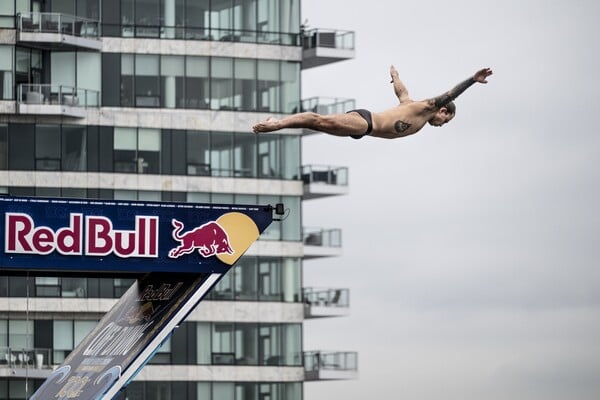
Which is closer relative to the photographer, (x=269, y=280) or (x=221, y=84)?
(x=221, y=84)

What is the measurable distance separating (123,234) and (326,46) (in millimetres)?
48715

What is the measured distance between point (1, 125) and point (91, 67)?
16.4 ft

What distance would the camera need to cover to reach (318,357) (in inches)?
3627

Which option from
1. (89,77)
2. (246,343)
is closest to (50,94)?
(89,77)

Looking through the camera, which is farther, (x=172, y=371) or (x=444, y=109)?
(x=172, y=371)

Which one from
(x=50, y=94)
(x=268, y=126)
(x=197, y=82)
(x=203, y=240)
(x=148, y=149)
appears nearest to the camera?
(x=268, y=126)

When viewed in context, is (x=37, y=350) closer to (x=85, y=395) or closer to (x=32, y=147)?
(x=32, y=147)

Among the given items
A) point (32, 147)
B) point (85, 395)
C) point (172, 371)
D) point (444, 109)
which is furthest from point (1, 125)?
point (444, 109)

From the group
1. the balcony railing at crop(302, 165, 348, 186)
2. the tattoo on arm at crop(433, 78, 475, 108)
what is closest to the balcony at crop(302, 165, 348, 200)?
the balcony railing at crop(302, 165, 348, 186)

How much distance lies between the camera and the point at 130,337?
46844mm

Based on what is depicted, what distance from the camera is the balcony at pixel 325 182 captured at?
92875 mm

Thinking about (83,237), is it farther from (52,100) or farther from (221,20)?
(221,20)

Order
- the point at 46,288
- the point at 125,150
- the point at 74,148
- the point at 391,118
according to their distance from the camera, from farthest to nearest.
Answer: the point at 125,150 → the point at 74,148 → the point at 46,288 → the point at 391,118

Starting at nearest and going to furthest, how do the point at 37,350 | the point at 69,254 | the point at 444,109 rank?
the point at 444,109 → the point at 69,254 → the point at 37,350
